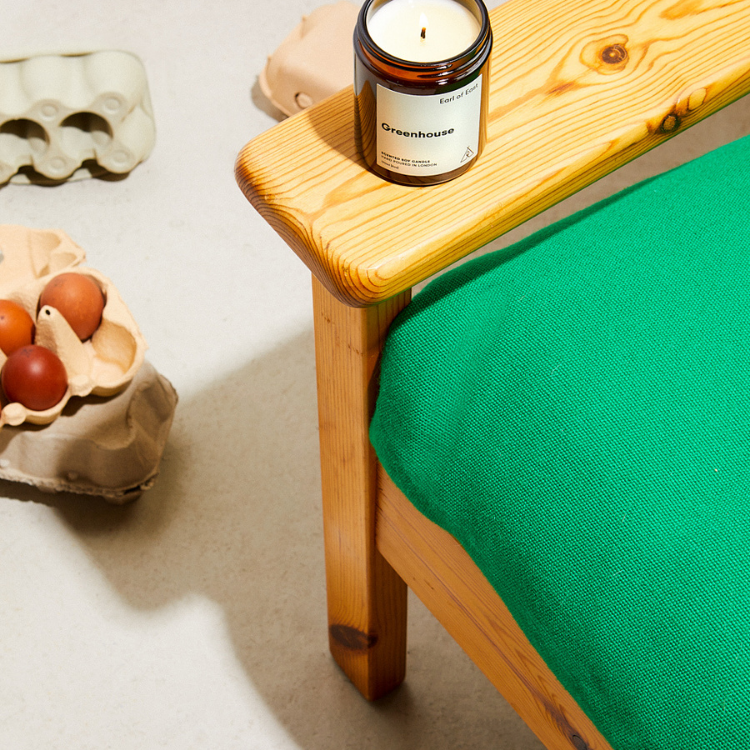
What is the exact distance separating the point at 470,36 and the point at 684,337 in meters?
0.23

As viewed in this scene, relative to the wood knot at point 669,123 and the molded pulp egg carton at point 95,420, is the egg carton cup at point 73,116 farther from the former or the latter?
the wood knot at point 669,123

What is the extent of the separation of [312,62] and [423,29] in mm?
1083

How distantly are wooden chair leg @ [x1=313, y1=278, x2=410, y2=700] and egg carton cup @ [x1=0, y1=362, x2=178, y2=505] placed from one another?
0.34 meters

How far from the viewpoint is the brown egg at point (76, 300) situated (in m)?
1.08

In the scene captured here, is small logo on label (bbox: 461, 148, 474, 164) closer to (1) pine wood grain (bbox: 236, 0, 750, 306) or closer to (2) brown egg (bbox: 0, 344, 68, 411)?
(1) pine wood grain (bbox: 236, 0, 750, 306)

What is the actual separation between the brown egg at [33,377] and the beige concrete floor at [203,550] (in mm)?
217

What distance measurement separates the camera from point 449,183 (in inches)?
21.0

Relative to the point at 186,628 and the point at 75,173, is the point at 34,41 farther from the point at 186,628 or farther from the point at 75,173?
the point at 186,628

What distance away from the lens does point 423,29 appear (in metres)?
0.50

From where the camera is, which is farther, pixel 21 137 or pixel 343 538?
pixel 21 137

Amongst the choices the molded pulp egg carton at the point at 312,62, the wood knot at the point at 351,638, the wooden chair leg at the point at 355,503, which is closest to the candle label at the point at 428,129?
the wooden chair leg at the point at 355,503

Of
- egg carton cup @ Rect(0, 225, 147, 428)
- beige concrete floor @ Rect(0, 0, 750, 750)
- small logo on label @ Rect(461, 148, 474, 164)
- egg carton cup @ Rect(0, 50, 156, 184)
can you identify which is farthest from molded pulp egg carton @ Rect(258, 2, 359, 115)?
small logo on label @ Rect(461, 148, 474, 164)

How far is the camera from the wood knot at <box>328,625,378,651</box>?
3.07 ft

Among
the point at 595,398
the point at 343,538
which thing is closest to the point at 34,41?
the point at 343,538
